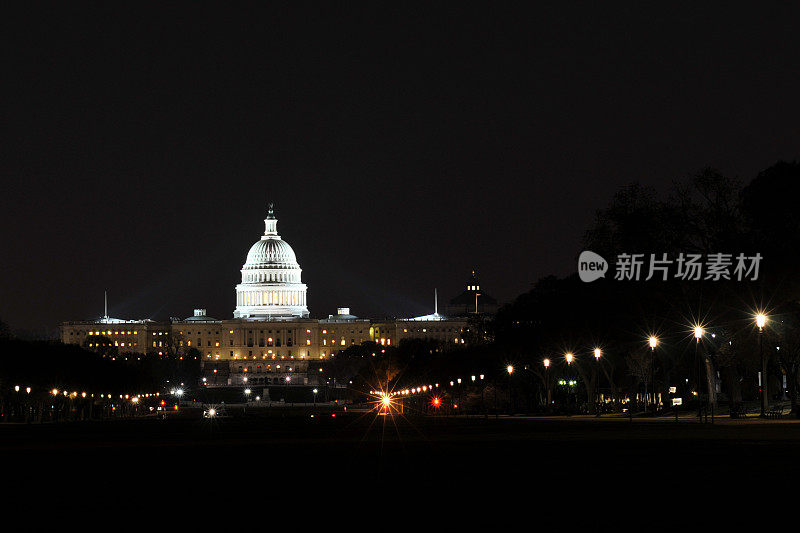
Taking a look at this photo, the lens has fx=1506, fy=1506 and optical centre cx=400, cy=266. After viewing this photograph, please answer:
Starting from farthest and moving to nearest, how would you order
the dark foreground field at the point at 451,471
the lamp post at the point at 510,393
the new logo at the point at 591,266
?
the lamp post at the point at 510,393 < the new logo at the point at 591,266 < the dark foreground field at the point at 451,471

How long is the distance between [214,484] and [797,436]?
23.1 metres

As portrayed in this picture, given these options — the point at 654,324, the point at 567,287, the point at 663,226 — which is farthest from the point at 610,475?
the point at 567,287

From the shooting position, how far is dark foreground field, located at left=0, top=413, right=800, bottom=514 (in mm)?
24500

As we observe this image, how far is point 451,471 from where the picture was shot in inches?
1239

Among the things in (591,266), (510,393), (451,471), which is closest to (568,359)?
(591,266)

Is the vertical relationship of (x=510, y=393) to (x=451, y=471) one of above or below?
above

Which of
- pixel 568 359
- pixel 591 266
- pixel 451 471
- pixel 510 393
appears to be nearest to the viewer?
pixel 451 471

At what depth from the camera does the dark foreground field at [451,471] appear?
24.5 meters

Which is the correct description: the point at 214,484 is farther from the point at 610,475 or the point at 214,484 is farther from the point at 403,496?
the point at 610,475

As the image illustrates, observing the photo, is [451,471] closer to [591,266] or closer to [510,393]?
[591,266]

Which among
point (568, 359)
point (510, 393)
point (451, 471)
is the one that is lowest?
point (451, 471)

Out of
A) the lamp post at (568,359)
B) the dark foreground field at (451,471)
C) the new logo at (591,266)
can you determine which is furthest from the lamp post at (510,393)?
the dark foreground field at (451,471)

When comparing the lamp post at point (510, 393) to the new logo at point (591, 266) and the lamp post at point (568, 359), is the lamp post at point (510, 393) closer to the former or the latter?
the lamp post at point (568, 359)

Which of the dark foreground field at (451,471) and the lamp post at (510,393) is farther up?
the lamp post at (510,393)
